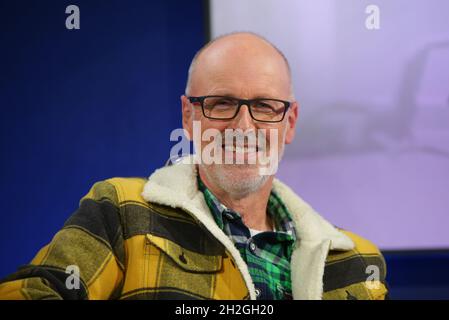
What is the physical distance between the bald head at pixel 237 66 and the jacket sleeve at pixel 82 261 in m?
0.27

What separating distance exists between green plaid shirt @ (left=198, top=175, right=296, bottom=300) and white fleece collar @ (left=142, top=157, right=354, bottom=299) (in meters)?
0.02

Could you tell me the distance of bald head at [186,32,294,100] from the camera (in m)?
0.98

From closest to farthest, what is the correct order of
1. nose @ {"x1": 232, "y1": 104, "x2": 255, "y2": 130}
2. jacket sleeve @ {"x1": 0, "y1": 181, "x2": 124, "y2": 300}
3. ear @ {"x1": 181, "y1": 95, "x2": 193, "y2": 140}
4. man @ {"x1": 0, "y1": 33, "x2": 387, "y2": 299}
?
jacket sleeve @ {"x1": 0, "y1": 181, "x2": 124, "y2": 300}, man @ {"x1": 0, "y1": 33, "x2": 387, "y2": 299}, nose @ {"x1": 232, "y1": 104, "x2": 255, "y2": 130}, ear @ {"x1": 181, "y1": 95, "x2": 193, "y2": 140}

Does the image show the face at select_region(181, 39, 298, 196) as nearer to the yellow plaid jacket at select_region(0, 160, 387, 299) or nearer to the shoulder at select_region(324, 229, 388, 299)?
the yellow plaid jacket at select_region(0, 160, 387, 299)

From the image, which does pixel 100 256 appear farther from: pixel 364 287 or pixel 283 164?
pixel 283 164

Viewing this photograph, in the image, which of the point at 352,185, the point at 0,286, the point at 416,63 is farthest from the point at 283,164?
the point at 0,286

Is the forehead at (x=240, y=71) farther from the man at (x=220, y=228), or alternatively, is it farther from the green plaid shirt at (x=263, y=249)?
the green plaid shirt at (x=263, y=249)

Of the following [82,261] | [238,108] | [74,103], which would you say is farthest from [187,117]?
[82,261]

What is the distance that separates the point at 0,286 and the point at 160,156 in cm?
61

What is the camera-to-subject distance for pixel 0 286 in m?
0.75

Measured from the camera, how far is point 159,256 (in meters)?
0.88

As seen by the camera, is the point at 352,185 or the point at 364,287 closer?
the point at 364,287

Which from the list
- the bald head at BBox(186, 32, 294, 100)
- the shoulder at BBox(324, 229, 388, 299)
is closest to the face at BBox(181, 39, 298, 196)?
the bald head at BBox(186, 32, 294, 100)

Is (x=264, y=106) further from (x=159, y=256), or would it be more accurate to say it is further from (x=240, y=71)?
(x=159, y=256)
